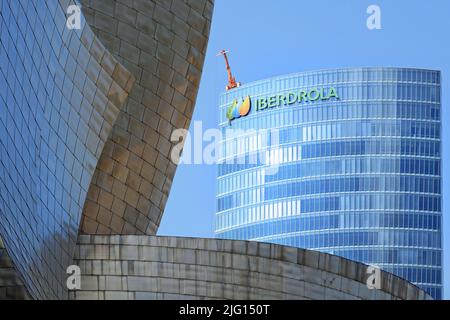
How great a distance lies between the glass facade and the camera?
152 metres

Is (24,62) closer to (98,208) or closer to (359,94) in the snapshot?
(98,208)

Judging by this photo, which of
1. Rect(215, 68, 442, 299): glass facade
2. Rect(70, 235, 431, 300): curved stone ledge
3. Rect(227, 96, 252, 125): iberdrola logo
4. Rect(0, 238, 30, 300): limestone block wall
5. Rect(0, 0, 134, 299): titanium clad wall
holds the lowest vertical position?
Rect(0, 238, 30, 300): limestone block wall

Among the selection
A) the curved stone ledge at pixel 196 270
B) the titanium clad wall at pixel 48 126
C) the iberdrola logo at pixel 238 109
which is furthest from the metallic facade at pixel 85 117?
the iberdrola logo at pixel 238 109

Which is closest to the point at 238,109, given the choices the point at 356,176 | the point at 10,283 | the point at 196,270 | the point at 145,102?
the point at 356,176

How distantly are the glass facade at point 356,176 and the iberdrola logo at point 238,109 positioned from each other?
1.78 meters

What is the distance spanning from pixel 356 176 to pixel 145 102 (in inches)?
4501

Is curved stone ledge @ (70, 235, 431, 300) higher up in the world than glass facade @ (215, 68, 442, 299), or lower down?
lower down

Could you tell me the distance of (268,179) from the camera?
156375 mm

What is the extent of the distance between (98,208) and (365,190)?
4563 inches

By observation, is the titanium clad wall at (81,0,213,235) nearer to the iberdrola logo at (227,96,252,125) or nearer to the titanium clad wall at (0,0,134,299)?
the titanium clad wall at (0,0,134,299)

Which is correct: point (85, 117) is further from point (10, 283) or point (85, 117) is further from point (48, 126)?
point (10, 283)

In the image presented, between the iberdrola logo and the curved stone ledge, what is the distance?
5132 inches

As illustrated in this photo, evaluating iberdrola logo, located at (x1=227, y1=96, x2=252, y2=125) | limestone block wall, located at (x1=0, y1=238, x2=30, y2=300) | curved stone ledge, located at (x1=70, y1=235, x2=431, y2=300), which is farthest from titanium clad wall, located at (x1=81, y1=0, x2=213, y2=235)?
iberdrola logo, located at (x1=227, y1=96, x2=252, y2=125)
